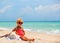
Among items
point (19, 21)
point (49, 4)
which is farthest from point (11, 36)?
point (49, 4)

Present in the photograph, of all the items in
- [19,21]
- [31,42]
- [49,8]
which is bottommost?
[31,42]

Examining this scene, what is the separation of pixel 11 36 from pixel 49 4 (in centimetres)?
173

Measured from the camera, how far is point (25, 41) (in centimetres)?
194

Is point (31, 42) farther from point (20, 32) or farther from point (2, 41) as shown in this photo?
point (2, 41)

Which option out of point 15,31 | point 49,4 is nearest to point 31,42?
point 15,31

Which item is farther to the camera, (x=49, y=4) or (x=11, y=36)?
(x=49, y=4)

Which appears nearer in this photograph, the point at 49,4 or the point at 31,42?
the point at 31,42

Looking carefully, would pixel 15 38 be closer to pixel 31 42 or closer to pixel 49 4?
pixel 31 42

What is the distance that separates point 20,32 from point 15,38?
0.08 metres

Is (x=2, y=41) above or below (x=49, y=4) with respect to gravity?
below

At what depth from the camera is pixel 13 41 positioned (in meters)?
1.91

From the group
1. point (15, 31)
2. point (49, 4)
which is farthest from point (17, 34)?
point (49, 4)

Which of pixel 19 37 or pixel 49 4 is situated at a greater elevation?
pixel 49 4

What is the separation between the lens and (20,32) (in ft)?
6.52
